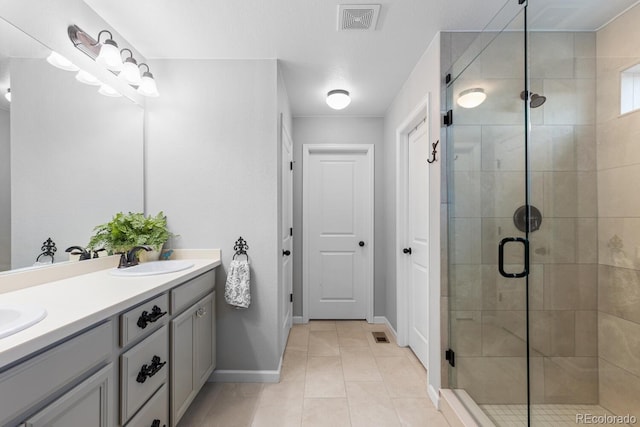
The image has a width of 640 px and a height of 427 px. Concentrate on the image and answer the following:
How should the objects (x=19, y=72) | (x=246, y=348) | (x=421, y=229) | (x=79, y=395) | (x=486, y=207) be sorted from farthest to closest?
1. (x=421, y=229)
2. (x=246, y=348)
3. (x=486, y=207)
4. (x=19, y=72)
5. (x=79, y=395)

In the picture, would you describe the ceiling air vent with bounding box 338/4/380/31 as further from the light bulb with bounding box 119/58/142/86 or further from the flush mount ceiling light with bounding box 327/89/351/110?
the light bulb with bounding box 119/58/142/86

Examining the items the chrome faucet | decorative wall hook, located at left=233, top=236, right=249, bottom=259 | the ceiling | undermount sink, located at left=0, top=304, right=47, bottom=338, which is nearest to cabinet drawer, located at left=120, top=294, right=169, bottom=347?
undermount sink, located at left=0, top=304, right=47, bottom=338

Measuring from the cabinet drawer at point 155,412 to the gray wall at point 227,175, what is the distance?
2.49 ft

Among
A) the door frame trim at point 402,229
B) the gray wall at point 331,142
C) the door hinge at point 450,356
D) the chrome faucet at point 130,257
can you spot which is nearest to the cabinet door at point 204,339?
the chrome faucet at point 130,257

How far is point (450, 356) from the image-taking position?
1.93 m

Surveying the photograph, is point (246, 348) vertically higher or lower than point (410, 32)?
lower

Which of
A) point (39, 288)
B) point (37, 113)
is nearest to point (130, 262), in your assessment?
point (39, 288)

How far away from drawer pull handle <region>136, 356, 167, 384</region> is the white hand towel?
71 centimetres

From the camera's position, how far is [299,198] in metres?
3.53

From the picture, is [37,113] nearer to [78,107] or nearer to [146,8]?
[78,107]

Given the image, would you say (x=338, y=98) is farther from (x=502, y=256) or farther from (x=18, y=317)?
(x=18, y=317)

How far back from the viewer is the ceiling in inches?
54.5

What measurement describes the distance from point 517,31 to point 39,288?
254 centimetres

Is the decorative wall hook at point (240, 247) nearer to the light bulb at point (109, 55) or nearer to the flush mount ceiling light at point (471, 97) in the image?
Result: the light bulb at point (109, 55)
